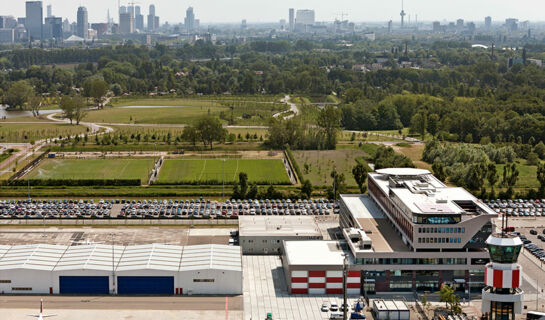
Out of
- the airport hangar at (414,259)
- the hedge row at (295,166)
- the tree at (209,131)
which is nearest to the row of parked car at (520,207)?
the airport hangar at (414,259)

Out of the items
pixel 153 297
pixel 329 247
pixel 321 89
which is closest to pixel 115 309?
pixel 153 297

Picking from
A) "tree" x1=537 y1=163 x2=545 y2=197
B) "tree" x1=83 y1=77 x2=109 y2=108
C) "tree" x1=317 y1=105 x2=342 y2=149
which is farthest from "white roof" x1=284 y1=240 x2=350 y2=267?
"tree" x1=83 y1=77 x2=109 y2=108

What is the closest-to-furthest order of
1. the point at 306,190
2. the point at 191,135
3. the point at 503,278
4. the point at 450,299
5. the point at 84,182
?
the point at 503,278, the point at 450,299, the point at 306,190, the point at 84,182, the point at 191,135

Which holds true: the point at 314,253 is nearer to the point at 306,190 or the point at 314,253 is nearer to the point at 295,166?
the point at 306,190

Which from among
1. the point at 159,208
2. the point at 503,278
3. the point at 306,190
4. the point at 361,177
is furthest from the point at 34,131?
the point at 503,278

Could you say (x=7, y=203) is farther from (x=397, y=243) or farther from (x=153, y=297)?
(x=397, y=243)

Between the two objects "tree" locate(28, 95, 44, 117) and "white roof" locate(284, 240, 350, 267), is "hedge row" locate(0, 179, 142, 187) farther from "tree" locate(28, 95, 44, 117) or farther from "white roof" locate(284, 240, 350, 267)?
"tree" locate(28, 95, 44, 117)
